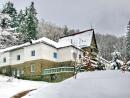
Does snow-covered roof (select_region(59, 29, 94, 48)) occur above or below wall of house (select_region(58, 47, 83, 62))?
above

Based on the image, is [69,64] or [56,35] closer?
[69,64]

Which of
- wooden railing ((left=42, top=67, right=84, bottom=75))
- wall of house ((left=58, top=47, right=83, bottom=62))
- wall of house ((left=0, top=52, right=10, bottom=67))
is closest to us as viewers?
wooden railing ((left=42, top=67, right=84, bottom=75))

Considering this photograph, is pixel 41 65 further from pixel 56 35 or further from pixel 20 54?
pixel 56 35

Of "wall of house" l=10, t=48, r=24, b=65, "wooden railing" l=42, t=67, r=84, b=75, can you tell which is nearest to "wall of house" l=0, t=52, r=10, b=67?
"wall of house" l=10, t=48, r=24, b=65

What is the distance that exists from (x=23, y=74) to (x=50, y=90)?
30469 mm

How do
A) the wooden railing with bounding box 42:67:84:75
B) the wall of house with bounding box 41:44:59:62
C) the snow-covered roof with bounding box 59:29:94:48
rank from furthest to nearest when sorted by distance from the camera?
the snow-covered roof with bounding box 59:29:94:48, the wall of house with bounding box 41:44:59:62, the wooden railing with bounding box 42:67:84:75

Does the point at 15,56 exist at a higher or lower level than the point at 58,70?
higher

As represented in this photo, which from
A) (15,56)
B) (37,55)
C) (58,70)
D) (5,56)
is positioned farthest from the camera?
(5,56)

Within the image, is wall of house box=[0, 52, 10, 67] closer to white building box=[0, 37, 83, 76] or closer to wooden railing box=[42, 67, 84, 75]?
white building box=[0, 37, 83, 76]

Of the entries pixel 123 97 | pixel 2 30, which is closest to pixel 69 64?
pixel 2 30

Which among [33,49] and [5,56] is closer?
[33,49]

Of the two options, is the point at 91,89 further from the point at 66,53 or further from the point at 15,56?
the point at 15,56

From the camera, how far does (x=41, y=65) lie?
50.6 metres

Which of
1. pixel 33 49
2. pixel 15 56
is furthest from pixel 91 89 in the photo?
pixel 15 56
